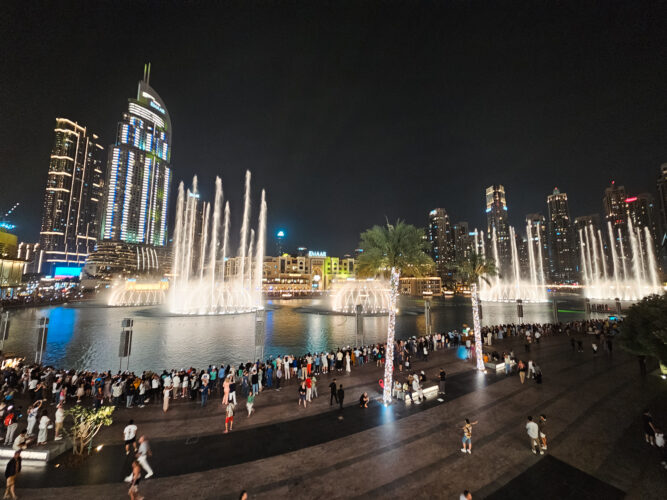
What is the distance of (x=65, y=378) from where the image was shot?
597 inches

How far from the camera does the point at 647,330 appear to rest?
17000 mm

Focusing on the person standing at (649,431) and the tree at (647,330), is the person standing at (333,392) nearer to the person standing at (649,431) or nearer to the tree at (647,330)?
the person standing at (649,431)

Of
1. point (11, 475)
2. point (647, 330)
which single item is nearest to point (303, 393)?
point (11, 475)

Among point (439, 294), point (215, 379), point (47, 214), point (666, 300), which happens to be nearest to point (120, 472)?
point (215, 379)

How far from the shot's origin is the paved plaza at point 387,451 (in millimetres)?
8156

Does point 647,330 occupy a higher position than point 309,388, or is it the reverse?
point 647,330

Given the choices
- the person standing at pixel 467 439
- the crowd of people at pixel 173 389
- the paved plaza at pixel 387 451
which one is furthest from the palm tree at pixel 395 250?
the person standing at pixel 467 439

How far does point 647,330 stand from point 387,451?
18.4 meters

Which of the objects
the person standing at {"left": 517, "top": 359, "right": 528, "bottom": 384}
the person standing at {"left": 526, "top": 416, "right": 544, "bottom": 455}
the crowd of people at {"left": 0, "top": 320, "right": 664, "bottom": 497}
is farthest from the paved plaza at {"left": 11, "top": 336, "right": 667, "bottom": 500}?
the person standing at {"left": 517, "top": 359, "right": 528, "bottom": 384}

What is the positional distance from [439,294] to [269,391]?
521 feet

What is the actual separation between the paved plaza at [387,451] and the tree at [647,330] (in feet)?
7.73

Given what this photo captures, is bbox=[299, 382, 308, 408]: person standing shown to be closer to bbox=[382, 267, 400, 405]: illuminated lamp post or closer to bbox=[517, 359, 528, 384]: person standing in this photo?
bbox=[382, 267, 400, 405]: illuminated lamp post

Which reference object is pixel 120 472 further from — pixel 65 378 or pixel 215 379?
pixel 65 378

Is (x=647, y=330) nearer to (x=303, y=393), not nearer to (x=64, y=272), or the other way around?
(x=303, y=393)
